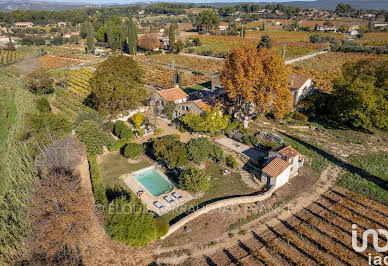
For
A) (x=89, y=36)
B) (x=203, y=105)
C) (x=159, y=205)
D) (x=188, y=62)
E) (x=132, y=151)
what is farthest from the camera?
(x=89, y=36)

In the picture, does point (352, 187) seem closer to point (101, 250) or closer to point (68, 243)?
point (101, 250)

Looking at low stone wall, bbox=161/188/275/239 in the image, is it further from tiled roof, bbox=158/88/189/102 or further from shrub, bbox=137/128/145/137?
tiled roof, bbox=158/88/189/102

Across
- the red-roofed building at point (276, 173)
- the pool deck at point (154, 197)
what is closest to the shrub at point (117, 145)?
the pool deck at point (154, 197)

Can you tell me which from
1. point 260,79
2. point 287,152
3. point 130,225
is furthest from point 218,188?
point 260,79

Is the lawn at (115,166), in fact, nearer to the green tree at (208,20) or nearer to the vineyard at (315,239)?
the vineyard at (315,239)

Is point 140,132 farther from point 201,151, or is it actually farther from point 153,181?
point 201,151

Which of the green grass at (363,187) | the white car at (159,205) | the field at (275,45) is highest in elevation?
the field at (275,45)
